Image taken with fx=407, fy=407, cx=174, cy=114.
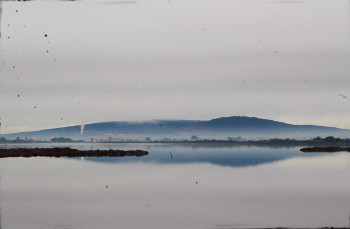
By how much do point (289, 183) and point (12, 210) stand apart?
2041 cm

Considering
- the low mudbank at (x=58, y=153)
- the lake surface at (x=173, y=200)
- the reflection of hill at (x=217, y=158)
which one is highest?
the low mudbank at (x=58, y=153)

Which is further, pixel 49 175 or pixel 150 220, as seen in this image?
pixel 49 175

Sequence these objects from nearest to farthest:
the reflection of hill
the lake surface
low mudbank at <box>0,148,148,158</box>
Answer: the lake surface → the reflection of hill → low mudbank at <box>0,148,148,158</box>

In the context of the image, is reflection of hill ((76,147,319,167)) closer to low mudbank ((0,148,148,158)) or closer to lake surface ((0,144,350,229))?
low mudbank ((0,148,148,158))

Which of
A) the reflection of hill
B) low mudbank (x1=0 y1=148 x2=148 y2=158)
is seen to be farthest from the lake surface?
low mudbank (x1=0 y1=148 x2=148 y2=158)

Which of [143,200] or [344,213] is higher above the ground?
[143,200]

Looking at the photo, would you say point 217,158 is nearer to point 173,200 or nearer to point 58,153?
point 58,153

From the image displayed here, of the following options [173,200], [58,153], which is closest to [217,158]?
[58,153]

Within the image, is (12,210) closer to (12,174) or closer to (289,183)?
(12,174)

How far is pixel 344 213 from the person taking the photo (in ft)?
66.3

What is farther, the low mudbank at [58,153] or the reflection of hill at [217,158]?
the low mudbank at [58,153]

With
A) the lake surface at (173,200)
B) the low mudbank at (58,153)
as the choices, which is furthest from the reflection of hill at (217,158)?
the lake surface at (173,200)

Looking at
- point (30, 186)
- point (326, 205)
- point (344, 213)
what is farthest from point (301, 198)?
point (30, 186)

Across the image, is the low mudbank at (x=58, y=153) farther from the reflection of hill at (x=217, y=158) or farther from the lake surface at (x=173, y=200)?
the lake surface at (x=173, y=200)
